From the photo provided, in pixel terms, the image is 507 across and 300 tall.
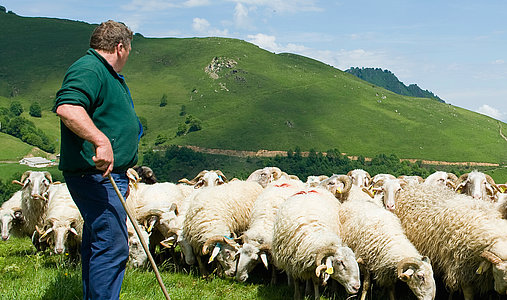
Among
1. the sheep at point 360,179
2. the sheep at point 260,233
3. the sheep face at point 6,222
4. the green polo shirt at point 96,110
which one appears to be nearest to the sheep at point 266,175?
the sheep at point 360,179

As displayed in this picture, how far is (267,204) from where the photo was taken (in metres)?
7.98

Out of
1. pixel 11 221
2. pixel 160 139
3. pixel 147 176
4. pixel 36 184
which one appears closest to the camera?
pixel 36 184

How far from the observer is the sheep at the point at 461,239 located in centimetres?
559

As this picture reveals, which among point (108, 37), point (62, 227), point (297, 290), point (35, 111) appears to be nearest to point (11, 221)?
point (62, 227)

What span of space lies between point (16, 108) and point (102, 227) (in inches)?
4364

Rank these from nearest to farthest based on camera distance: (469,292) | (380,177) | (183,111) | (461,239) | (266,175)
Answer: (469,292) < (461,239) < (380,177) < (266,175) < (183,111)

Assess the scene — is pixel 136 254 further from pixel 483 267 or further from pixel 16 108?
pixel 16 108

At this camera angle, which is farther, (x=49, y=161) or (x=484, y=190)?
(x=49, y=161)

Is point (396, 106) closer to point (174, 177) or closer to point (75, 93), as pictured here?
point (174, 177)

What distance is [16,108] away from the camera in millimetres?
101250

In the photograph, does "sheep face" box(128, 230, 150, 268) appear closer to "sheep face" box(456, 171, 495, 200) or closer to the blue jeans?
Result: the blue jeans

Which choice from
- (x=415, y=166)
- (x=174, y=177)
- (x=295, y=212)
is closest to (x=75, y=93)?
(x=295, y=212)

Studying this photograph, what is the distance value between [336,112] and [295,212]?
105661mm

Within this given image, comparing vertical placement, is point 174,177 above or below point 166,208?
below
